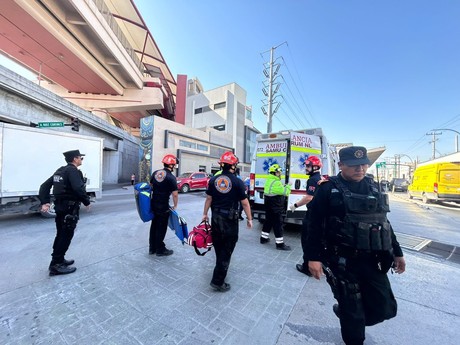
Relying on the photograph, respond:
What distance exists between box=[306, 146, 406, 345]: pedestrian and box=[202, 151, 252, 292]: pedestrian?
1.22 metres

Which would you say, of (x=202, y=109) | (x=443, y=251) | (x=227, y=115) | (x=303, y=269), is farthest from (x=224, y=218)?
(x=202, y=109)

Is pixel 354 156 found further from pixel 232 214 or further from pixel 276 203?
pixel 276 203

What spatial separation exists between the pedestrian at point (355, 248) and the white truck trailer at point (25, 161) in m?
7.78

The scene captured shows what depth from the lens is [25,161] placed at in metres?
5.89

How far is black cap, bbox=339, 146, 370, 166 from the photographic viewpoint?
183 cm

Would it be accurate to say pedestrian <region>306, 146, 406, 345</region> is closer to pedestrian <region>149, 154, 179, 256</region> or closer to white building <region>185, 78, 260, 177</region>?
pedestrian <region>149, 154, 179, 256</region>

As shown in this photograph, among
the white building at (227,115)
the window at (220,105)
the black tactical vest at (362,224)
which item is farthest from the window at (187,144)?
the black tactical vest at (362,224)

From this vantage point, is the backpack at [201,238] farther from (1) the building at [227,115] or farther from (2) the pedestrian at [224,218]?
(1) the building at [227,115]

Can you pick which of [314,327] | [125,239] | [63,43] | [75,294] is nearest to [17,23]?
[63,43]

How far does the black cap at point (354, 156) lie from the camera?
183cm

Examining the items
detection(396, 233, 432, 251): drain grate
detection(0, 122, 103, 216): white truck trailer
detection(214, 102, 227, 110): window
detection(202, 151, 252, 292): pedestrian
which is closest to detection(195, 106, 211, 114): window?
detection(214, 102, 227, 110): window

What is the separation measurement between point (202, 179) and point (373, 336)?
1516 centimetres

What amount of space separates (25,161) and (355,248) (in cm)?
819

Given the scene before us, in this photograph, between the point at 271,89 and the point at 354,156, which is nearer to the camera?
the point at 354,156
